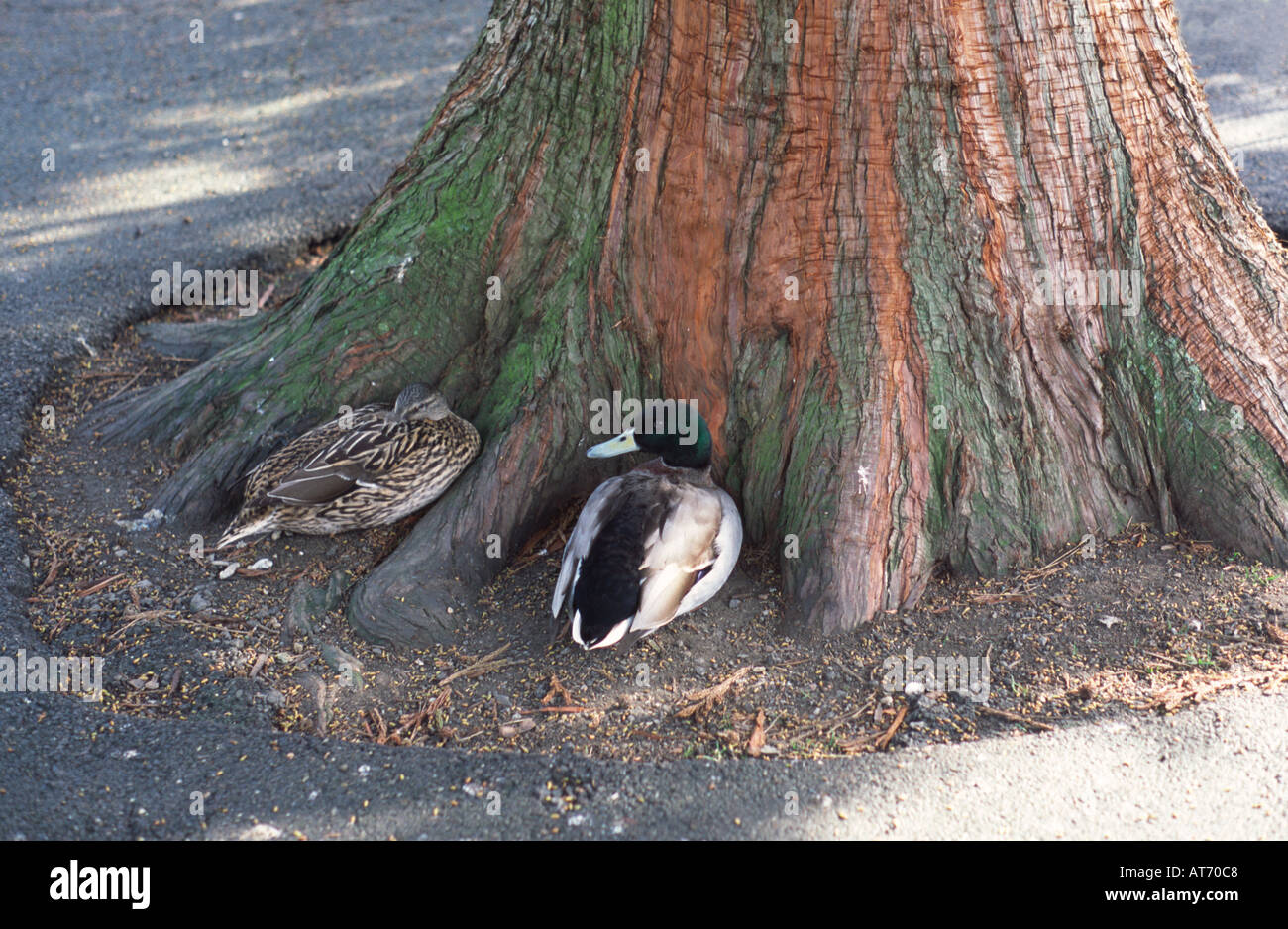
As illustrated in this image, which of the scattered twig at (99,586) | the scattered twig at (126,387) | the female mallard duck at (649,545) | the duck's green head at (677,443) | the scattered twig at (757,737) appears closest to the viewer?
the scattered twig at (757,737)

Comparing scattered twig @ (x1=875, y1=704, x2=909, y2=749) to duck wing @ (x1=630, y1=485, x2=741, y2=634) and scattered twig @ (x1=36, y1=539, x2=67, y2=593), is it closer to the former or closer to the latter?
duck wing @ (x1=630, y1=485, x2=741, y2=634)

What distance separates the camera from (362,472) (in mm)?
4969

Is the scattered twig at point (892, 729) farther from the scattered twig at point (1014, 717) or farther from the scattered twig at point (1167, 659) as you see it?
the scattered twig at point (1167, 659)

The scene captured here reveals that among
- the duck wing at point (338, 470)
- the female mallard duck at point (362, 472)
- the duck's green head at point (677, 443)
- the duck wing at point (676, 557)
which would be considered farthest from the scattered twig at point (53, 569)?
the duck wing at point (676, 557)

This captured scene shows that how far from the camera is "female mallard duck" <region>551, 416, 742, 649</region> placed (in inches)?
168

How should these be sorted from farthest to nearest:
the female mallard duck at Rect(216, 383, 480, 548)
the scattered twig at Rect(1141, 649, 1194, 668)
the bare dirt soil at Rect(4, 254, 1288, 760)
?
the female mallard duck at Rect(216, 383, 480, 548)
the scattered twig at Rect(1141, 649, 1194, 668)
the bare dirt soil at Rect(4, 254, 1288, 760)

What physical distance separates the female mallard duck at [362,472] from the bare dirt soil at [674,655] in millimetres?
195

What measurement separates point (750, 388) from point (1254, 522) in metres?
2.30

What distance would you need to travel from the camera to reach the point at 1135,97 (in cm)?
419

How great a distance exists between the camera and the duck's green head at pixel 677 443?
484cm

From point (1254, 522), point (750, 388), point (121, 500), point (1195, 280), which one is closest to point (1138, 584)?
point (1254, 522)

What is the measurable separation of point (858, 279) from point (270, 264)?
5.01 meters

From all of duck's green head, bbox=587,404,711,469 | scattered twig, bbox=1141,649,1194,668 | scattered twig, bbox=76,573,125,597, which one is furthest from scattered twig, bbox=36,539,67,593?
scattered twig, bbox=1141,649,1194,668

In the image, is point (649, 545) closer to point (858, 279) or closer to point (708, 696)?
point (708, 696)
